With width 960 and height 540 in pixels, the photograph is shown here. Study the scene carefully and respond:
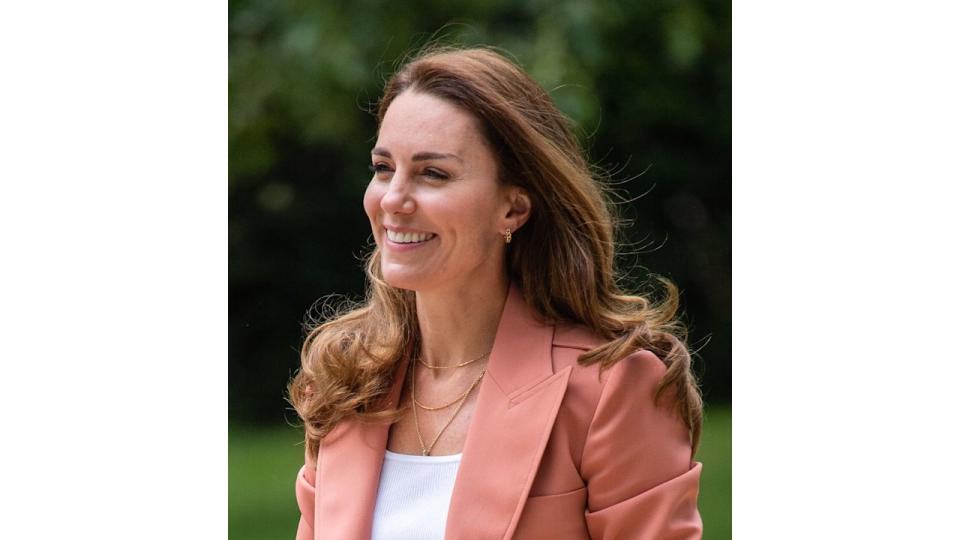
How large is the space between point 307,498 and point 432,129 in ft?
3.06

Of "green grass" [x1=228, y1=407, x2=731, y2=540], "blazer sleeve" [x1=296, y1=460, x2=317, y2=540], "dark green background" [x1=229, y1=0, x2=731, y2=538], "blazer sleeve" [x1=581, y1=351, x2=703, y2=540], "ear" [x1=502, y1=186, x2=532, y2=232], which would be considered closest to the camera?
"blazer sleeve" [x1=581, y1=351, x2=703, y2=540]

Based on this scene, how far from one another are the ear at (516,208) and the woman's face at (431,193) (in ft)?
0.06

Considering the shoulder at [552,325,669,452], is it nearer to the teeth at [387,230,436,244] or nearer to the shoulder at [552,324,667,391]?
the shoulder at [552,324,667,391]

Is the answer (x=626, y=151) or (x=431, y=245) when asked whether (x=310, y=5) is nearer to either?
(x=626, y=151)

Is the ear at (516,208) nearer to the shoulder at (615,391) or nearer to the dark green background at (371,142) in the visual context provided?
the shoulder at (615,391)

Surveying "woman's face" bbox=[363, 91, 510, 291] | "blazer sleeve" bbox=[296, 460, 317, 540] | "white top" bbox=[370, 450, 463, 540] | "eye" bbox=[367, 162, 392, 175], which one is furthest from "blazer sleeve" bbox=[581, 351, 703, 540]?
"blazer sleeve" bbox=[296, 460, 317, 540]

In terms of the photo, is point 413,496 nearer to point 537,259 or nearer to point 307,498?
point 307,498

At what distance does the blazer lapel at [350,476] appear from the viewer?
293cm

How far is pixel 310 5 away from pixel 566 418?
2.92 metres

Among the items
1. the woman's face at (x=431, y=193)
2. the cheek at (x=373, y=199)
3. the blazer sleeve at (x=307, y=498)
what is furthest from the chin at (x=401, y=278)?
the blazer sleeve at (x=307, y=498)

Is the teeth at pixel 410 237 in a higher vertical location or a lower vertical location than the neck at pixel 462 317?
higher

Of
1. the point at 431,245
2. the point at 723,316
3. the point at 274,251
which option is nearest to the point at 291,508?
the point at 274,251

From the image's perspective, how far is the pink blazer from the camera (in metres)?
2.73

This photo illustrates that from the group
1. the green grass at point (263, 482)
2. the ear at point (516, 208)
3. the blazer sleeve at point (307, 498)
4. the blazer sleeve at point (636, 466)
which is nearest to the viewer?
the blazer sleeve at point (636, 466)
